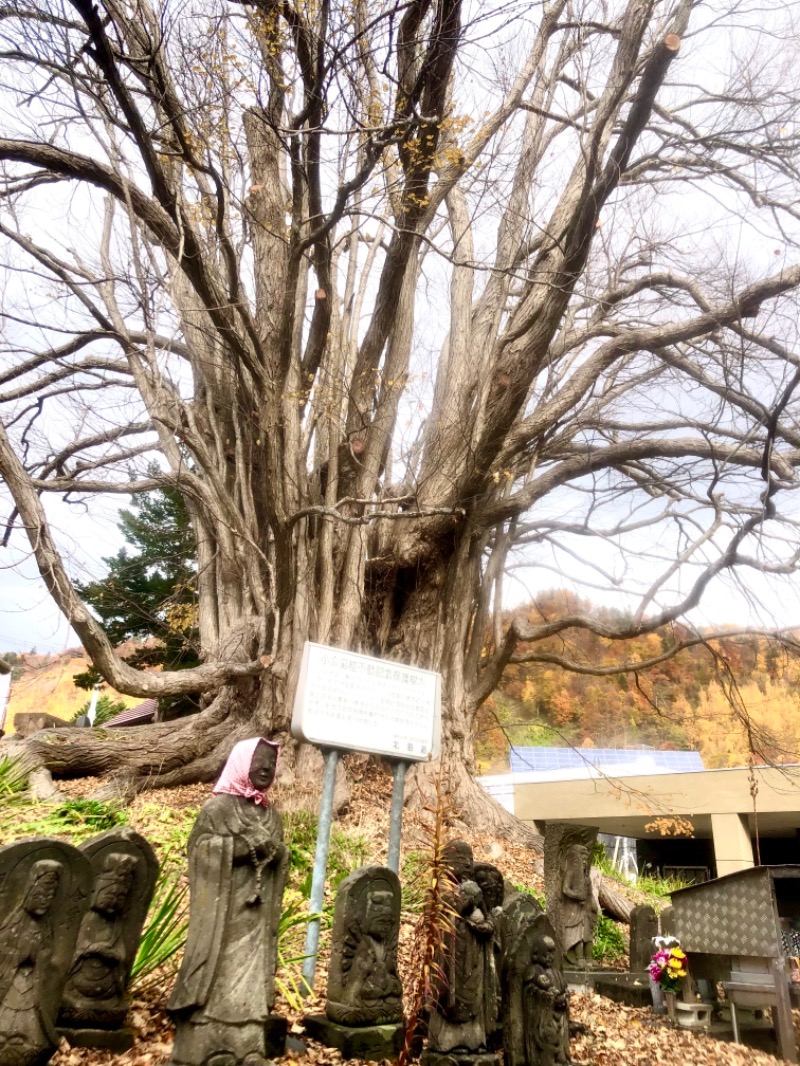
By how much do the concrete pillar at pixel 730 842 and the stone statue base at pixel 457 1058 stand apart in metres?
14.8

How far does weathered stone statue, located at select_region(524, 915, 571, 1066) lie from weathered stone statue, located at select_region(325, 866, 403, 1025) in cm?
69

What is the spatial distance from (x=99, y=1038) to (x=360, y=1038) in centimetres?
124

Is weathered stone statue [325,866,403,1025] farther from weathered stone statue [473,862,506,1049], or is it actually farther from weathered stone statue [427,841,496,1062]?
weathered stone statue [473,862,506,1049]

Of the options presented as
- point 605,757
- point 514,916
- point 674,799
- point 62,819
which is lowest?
point 514,916

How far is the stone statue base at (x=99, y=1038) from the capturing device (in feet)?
11.1

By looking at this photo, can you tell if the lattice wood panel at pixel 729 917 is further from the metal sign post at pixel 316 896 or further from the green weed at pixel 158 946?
the green weed at pixel 158 946

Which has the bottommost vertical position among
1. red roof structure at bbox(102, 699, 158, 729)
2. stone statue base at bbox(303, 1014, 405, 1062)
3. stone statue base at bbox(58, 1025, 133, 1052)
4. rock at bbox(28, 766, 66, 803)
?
stone statue base at bbox(58, 1025, 133, 1052)

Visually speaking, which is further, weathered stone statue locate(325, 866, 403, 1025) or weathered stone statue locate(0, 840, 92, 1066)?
weathered stone statue locate(325, 866, 403, 1025)

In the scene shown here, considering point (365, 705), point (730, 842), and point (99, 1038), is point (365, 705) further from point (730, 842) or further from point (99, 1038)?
point (730, 842)

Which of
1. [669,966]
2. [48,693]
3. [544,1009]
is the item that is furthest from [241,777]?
[48,693]

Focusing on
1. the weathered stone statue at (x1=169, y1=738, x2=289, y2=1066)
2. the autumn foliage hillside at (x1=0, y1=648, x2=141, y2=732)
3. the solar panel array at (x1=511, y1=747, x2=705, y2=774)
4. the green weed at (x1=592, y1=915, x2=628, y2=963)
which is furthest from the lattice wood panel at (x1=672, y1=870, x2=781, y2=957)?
the solar panel array at (x1=511, y1=747, x2=705, y2=774)

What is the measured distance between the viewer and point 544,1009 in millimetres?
3908

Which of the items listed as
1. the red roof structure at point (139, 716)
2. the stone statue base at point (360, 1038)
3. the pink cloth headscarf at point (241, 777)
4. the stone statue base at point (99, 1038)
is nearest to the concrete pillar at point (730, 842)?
the red roof structure at point (139, 716)

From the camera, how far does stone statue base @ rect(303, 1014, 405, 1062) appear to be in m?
3.71
